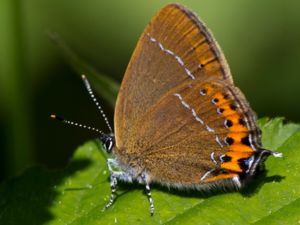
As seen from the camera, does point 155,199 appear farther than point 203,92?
Yes

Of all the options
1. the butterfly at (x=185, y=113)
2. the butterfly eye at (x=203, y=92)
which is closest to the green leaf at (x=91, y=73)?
the butterfly at (x=185, y=113)

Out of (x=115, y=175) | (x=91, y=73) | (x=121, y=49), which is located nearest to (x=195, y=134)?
(x=115, y=175)

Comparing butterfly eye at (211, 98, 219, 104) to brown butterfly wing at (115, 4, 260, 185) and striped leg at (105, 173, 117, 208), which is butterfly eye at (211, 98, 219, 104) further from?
striped leg at (105, 173, 117, 208)

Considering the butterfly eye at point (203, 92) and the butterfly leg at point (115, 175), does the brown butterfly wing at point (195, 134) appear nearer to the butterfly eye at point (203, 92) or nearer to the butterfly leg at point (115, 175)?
the butterfly eye at point (203, 92)

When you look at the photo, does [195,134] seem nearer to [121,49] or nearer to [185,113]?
[185,113]

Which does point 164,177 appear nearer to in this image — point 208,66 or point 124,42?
point 208,66
